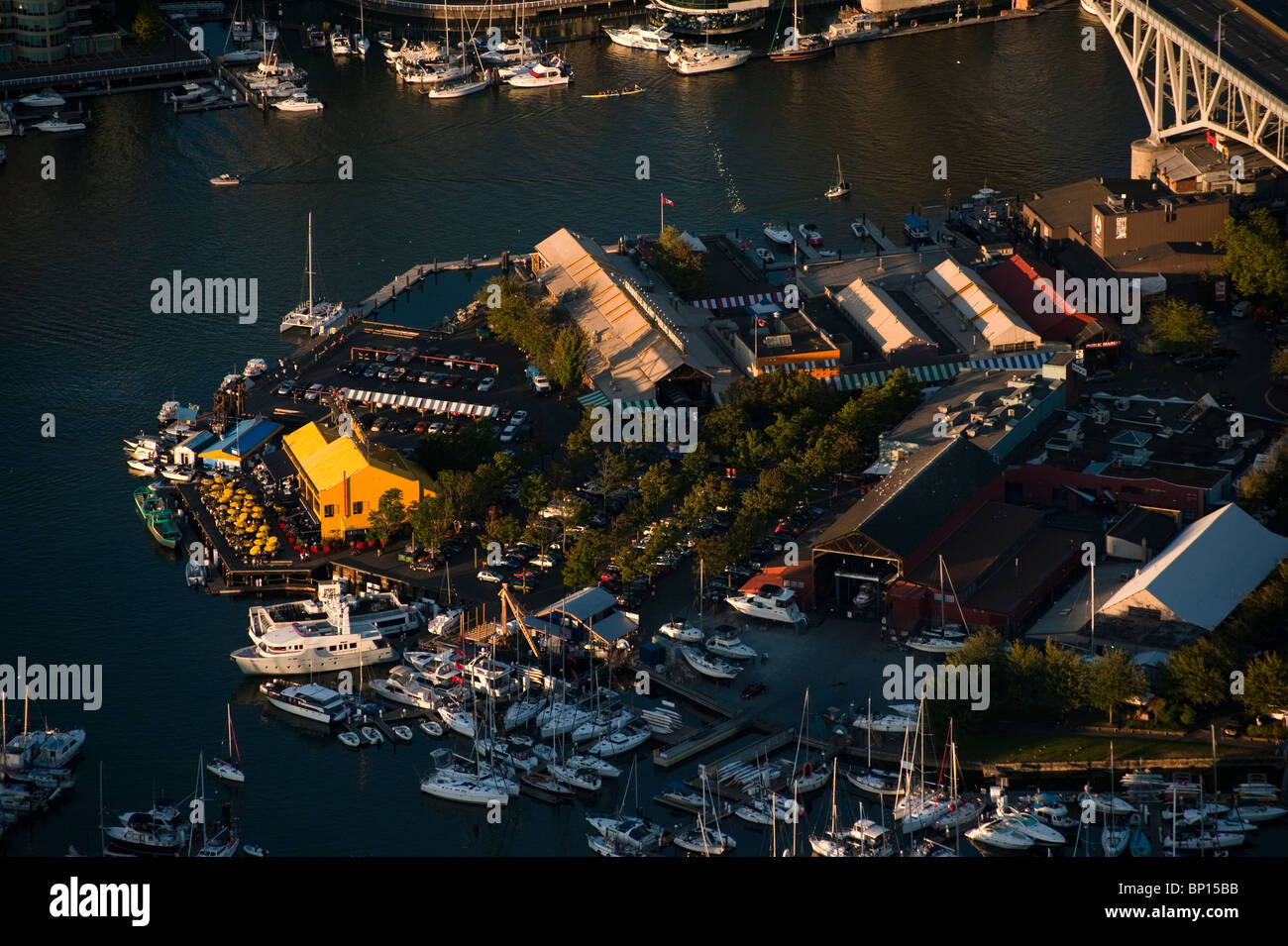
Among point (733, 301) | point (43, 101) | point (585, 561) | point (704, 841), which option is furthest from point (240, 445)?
point (43, 101)

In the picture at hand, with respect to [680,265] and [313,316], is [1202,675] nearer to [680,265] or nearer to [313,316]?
[680,265]

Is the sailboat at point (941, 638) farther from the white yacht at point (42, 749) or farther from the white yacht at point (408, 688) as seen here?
the white yacht at point (42, 749)

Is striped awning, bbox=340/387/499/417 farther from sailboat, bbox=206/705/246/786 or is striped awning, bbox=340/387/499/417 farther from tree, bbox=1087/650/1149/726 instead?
tree, bbox=1087/650/1149/726

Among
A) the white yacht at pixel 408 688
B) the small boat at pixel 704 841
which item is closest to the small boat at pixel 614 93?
the white yacht at pixel 408 688

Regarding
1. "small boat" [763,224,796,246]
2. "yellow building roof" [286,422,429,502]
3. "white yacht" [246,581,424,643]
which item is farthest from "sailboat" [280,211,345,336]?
"white yacht" [246,581,424,643]
